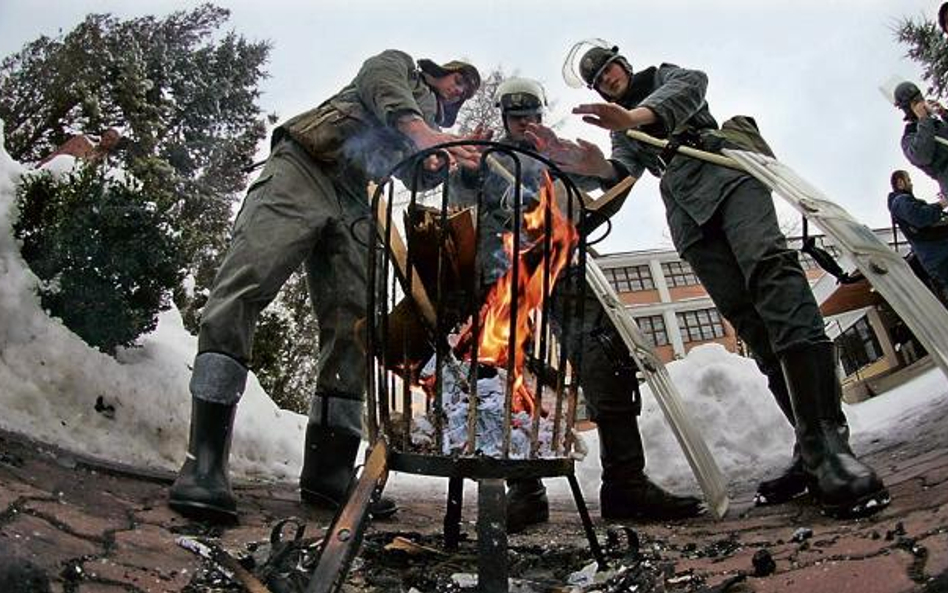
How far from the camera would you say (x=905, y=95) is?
528cm

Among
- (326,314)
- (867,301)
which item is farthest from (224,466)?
(867,301)

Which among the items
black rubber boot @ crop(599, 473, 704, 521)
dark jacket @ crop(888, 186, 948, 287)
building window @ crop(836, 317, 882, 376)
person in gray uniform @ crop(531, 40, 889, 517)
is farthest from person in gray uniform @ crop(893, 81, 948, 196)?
building window @ crop(836, 317, 882, 376)

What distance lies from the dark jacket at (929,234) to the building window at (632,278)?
30.1 m

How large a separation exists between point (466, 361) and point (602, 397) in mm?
1040

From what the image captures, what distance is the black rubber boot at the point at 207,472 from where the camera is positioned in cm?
225

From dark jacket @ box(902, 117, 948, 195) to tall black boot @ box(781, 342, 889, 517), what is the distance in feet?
12.9

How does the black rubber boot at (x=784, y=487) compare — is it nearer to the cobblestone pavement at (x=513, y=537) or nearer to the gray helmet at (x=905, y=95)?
the cobblestone pavement at (x=513, y=537)

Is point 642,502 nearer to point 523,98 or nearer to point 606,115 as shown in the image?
point 606,115

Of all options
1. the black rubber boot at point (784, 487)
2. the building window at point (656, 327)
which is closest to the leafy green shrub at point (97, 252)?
the black rubber boot at point (784, 487)

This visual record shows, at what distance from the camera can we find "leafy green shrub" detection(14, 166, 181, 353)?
3.86m

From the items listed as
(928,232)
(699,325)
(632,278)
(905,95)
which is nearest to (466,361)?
(905,95)

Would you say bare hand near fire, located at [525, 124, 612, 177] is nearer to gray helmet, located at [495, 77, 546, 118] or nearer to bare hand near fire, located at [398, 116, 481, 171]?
bare hand near fire, located at [398, 116, 481, 171]

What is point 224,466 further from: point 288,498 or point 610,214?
point 610,214

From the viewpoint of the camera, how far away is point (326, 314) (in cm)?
311
